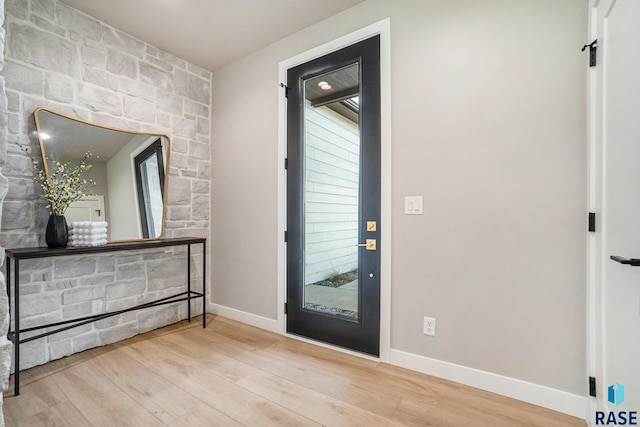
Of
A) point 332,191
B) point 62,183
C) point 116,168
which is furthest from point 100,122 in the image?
point 332,191

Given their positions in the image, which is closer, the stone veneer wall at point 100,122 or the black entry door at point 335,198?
the stone veneer wall at point 100,122

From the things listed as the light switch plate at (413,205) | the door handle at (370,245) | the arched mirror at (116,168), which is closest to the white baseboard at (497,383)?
the door handle at (370,245)

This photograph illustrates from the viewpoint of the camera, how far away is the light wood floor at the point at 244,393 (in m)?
1.66

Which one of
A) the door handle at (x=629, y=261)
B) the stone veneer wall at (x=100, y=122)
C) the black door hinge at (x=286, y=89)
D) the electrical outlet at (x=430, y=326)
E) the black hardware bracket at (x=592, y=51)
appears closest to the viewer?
the door handle at (x=629, y=261)

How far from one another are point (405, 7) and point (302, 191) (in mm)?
1611

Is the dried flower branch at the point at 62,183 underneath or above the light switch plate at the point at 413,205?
above

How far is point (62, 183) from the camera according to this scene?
2.33 meters

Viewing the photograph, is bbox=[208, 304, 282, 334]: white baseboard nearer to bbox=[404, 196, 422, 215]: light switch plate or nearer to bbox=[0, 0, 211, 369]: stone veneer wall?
bbox=[0, 0, 211, 369]: stone veneer wall

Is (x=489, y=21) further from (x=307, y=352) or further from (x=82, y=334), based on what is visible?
(x=82, y=334)

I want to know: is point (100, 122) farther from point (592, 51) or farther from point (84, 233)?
point (592, 51)

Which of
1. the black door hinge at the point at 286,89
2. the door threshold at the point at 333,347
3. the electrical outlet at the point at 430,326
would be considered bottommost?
the door threshold at the point at 333,347

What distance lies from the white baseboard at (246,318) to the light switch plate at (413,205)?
64.7 inches

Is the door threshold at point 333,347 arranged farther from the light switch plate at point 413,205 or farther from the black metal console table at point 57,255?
the light switch plate at point 413,205

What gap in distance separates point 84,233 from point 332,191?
199 centimetres
